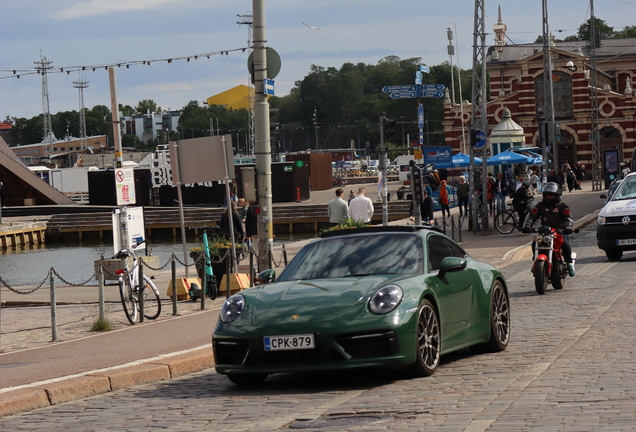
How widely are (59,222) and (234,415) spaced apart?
5533 centimetres

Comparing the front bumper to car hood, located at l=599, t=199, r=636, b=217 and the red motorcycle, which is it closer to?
car hood, located at l=599, t=199, r=636, b=217

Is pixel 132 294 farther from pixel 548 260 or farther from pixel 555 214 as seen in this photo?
pixel 555 214

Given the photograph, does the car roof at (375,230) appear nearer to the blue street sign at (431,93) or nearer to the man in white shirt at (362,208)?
the blue street sign at (431,93)

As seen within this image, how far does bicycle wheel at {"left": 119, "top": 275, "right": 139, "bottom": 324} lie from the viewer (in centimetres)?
1449

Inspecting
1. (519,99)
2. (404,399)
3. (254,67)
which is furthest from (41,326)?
(519,99)

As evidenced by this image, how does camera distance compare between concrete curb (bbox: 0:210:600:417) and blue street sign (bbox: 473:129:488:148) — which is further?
blue street sign (bbox: 473:129:488:148)

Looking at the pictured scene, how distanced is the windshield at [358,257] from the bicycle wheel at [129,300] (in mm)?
5734

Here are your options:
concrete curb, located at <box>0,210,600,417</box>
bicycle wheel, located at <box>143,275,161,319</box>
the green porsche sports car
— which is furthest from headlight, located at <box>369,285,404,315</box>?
bicycle wheel, located at <box>143,275,161,319</box>

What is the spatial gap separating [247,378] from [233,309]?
641 millimetres

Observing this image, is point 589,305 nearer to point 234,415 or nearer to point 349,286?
point 349,286

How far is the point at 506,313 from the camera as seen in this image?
10.2m

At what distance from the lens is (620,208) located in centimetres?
2072

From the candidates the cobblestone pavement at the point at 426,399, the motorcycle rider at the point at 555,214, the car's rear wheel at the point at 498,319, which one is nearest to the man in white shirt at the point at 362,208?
the motorcycle rider at the point at 555,214

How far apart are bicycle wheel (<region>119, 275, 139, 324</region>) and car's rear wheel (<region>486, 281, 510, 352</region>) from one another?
6.33 m
